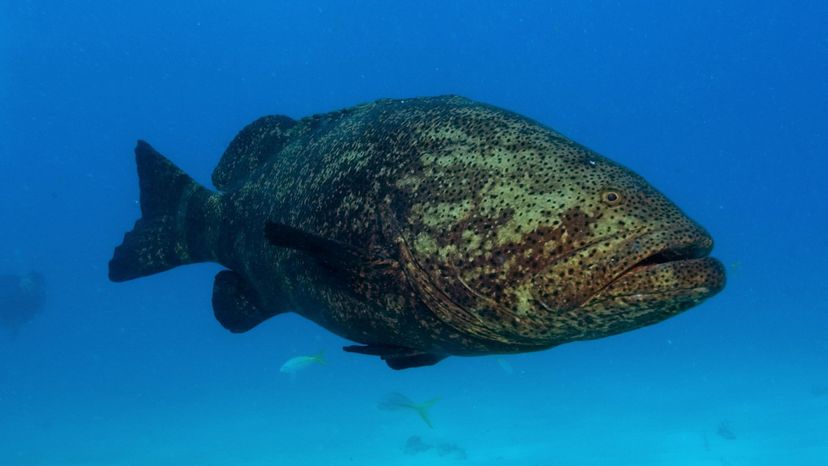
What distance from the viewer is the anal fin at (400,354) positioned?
373cm

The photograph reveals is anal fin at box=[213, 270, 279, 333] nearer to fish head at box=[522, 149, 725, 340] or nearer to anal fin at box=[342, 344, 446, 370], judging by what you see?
anal fin at box=[342, 344, 446, 370]

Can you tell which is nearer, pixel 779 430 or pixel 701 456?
pixel 701 456

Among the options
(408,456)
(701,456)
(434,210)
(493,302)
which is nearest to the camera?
(493,302)

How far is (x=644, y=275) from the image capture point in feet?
8.80

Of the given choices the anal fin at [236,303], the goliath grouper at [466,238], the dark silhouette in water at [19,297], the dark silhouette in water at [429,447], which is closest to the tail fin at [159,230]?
the anal fin at [236,303]

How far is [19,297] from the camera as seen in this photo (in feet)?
111

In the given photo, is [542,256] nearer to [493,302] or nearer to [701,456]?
[493,302]

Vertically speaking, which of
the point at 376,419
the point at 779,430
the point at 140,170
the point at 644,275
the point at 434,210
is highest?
the point at 376,419

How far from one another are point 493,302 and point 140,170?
4.28m

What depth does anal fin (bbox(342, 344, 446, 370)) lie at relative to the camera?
3730 mm

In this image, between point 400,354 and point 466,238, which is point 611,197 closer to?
point 466,238

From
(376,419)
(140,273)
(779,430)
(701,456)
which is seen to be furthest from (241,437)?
(140,273)

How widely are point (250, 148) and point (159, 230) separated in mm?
1253

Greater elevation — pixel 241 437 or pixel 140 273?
pixel 241 437
